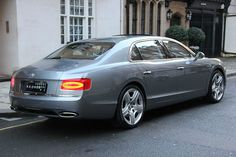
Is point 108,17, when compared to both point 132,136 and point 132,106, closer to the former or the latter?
point 132,106

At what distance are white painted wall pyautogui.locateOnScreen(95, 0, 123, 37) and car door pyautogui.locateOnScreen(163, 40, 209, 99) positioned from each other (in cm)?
748

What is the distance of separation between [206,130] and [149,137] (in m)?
1.05

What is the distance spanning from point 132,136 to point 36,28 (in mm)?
7771

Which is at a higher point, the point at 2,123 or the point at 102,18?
the point at 102,18

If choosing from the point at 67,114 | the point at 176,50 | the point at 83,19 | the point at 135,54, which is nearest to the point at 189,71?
the point at 176,50

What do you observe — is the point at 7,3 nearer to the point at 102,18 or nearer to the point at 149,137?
the point at 102,18

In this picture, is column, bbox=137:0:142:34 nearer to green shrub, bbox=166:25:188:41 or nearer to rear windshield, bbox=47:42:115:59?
green shrub, bbox=166:25:188:41

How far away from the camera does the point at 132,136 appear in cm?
600

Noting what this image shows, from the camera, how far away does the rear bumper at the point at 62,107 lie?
18.3 ft

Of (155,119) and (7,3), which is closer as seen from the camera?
(155,119)

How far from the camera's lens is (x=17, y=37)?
12266 mm

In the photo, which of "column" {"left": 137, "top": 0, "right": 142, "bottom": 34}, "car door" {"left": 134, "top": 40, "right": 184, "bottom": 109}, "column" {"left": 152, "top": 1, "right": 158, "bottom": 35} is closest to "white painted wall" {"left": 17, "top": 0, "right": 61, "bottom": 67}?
"column" {"left": 137, "top": 0, "right": 142, "bottom": 34}

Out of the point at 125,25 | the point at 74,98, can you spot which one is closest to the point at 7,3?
the point at 125,25

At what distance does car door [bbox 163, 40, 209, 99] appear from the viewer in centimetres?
755
